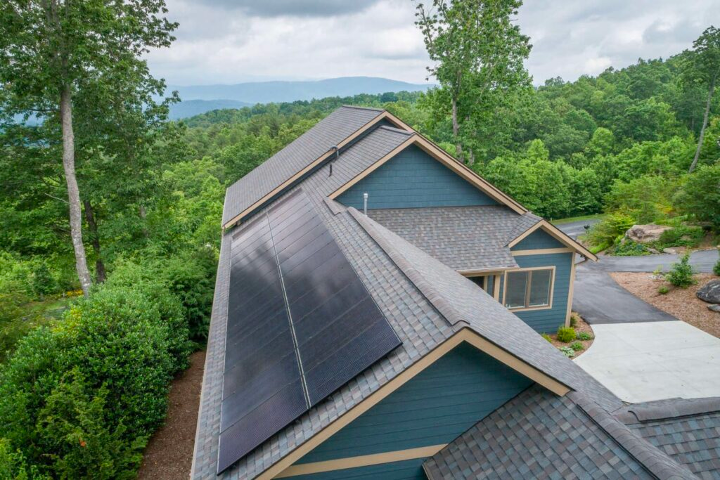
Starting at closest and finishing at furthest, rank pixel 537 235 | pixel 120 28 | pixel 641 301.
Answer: pixel 537 235, pixel 120 28, pixel 641 301

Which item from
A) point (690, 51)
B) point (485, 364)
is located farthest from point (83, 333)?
point (690, 51)

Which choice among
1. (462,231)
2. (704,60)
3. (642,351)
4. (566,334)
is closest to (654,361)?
(642,351)

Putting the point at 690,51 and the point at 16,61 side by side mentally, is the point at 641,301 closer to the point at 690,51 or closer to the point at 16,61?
the point at 16,61

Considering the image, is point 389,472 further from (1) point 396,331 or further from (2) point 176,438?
(2) point 176,438

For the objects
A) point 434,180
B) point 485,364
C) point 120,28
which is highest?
point 120,28

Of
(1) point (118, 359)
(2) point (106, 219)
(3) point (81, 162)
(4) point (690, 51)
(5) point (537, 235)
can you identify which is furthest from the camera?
(4) point (690, 51)

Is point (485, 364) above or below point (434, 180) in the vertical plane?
below

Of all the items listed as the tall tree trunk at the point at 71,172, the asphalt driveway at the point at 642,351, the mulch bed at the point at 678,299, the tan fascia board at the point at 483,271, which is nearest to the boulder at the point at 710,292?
the mulch bed at the point at 678,299
